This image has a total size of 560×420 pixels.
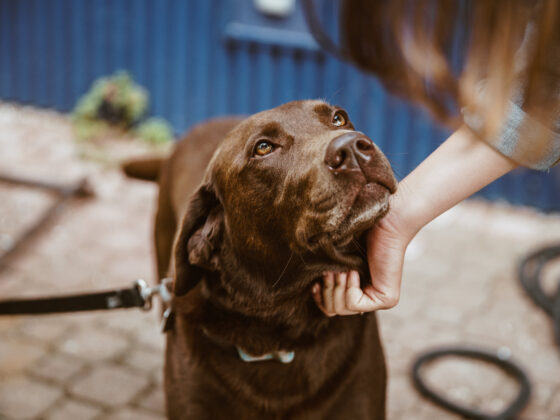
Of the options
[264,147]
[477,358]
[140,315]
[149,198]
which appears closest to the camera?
[264,147]

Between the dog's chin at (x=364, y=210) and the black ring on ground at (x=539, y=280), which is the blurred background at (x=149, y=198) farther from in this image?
the dog's chin at (x=364, y=210)

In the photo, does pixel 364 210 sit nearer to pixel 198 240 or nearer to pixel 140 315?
pixel 198 240

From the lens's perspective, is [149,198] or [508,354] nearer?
[508,354]

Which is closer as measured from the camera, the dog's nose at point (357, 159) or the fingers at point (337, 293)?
the dog's nose at point (357, 159)

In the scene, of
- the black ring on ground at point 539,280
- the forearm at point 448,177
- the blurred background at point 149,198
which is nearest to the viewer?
the forearm at point 448,177

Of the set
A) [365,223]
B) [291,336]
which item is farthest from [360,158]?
[291,336]

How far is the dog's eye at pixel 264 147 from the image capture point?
7.49 feet

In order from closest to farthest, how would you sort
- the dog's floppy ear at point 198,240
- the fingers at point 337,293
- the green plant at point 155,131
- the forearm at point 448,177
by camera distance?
the forearm at point 448,177 → the fingers at point 337,293 → the dog's floppy ear at point 198,240 → the green plant at point 155,131

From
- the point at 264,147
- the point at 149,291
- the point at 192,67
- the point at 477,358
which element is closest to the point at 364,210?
the point at 264,147

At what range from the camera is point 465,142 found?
1927 mm

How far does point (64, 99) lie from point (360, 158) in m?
6.63

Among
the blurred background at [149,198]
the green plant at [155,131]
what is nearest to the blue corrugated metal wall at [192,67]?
the blurred background at [149,198]

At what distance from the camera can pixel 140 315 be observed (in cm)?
427

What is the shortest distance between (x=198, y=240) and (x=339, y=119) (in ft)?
2.25
